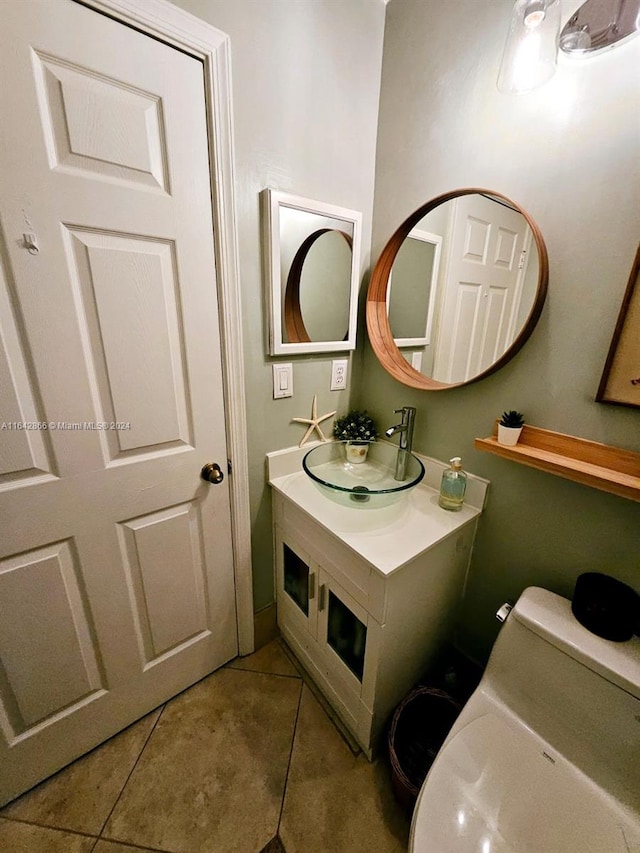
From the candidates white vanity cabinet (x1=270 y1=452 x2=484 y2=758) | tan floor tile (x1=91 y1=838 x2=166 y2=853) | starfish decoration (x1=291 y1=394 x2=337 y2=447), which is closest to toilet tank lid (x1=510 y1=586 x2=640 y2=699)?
white vanity cabinet (x1=270 y1=452 x2=484 y2=758)

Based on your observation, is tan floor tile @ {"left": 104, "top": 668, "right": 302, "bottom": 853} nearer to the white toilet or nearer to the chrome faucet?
the white toilet

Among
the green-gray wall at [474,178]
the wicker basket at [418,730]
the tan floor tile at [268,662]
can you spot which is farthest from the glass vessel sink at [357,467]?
the tan floor tile at [268,662]

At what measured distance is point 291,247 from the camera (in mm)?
1070

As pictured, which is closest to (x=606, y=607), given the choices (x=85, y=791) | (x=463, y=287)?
(x=463, y=287)

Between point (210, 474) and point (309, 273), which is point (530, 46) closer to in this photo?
point (309, 273)

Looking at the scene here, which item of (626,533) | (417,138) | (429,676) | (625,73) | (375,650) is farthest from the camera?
(429,676)

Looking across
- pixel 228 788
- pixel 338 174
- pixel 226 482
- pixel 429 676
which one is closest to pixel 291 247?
pixel 338 174

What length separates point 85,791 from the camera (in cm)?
97

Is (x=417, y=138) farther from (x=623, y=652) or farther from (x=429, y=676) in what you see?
(x=429, y=676)

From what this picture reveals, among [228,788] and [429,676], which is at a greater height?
[429,676]

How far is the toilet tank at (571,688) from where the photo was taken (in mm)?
673

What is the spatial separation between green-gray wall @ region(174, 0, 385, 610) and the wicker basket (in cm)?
77

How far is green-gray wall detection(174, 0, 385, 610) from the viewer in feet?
2.92

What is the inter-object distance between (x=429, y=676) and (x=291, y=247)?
5.15 feet
